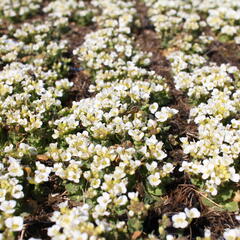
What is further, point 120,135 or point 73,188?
point 120,135

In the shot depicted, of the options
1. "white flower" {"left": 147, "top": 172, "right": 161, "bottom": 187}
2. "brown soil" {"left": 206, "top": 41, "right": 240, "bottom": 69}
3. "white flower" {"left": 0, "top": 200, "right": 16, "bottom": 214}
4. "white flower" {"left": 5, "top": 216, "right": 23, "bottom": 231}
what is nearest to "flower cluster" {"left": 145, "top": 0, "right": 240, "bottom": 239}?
"brown soil" {"left": 206, "top": 41, "right": 240, "bottom": 69}

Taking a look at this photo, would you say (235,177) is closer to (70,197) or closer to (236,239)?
(236,239)

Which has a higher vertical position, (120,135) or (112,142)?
(120,135)

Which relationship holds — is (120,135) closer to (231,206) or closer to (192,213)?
(192,213)

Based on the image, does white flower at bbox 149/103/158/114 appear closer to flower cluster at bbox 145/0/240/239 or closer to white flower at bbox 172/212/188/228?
flower cluster at bbox 145/0/240/239

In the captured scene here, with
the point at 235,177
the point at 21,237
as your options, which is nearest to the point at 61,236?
the point at 21,237

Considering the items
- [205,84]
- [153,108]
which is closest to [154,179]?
[153,108]

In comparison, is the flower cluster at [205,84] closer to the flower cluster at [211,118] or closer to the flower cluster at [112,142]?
the flower cluster at [211,118]

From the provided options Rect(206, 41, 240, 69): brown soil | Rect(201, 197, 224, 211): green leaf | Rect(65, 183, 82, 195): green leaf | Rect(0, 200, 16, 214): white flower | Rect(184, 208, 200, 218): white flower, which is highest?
Rect(0, 200, 16, 214): white flower

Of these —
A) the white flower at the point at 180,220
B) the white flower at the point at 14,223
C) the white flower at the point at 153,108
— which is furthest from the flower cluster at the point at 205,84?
the white flower at the point at 14,223
